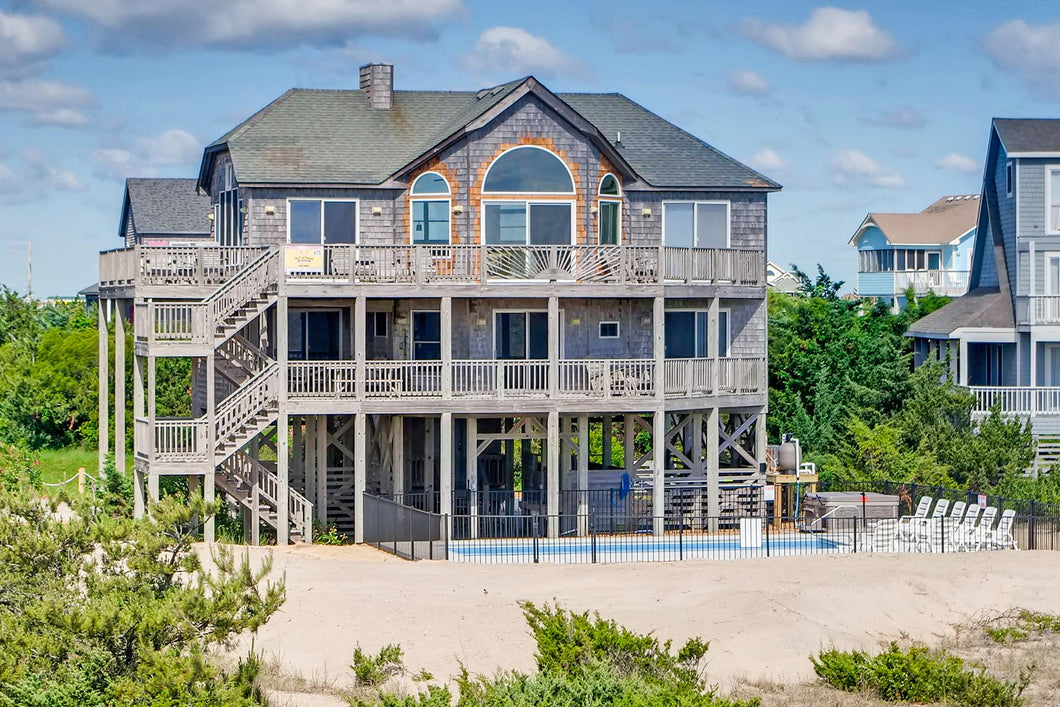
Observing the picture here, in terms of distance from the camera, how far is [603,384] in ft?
120

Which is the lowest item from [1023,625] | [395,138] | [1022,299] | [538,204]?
[1023,625]

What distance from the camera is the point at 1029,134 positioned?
47344 mm

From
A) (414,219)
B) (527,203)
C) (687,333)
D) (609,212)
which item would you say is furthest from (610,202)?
(414,219)

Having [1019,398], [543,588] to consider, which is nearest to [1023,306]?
[1019,398]

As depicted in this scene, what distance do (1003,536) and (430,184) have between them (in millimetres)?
14175

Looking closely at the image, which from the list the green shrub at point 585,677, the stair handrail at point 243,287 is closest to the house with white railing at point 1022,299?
the stair handrail at point 243,287

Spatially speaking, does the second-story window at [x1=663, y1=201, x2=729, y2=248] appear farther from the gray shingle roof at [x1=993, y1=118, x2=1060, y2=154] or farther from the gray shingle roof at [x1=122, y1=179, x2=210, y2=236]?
the gray shingle roof at [x1=122, y1=179, x2=210, y2=236]

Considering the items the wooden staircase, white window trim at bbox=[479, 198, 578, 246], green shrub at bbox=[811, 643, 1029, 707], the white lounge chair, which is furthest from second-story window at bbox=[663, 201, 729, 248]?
green shrub at bbox=[811, 643, 1029, 707]

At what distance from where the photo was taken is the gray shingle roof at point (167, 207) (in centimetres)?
6750

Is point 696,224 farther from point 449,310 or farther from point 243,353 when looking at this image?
point 243,353

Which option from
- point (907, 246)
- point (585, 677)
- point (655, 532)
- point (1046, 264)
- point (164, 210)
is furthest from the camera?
point (907, 246)

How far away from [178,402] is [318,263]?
1732cm

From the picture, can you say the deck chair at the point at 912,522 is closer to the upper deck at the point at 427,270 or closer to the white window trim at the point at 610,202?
the upper deck at the point at 427,270

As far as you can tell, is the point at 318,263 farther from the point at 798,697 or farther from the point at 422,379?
the point at 798,697
